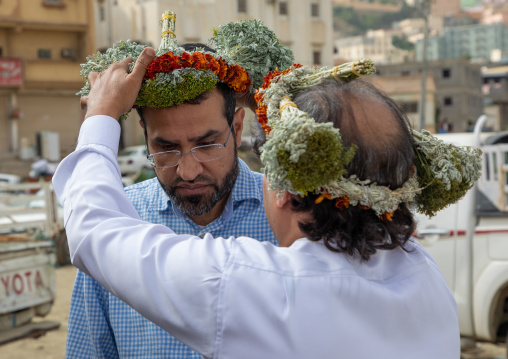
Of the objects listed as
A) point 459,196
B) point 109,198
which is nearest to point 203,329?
point 109,198

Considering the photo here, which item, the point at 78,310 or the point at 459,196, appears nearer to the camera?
the point at 459,196

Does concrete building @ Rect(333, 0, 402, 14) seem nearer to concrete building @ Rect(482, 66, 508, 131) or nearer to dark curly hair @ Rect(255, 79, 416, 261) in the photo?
concrete building @ Rect(482, 66, 508, 131)

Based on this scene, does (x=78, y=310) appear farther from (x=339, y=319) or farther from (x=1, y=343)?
(x=1, y=343)

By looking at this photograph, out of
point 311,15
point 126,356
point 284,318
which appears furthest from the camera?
point 311,15

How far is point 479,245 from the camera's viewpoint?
5543mm

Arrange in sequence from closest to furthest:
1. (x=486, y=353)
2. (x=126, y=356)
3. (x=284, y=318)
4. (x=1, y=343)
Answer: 1. (x=284, y=318)
2. (x=126, y=356)
3. (x=1, y=343)
4. (x=486, y=353)

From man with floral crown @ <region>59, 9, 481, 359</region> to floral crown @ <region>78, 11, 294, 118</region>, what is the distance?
0.42 meters

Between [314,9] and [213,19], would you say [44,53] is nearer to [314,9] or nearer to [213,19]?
[213,19]

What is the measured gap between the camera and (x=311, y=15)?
35562 millimetres

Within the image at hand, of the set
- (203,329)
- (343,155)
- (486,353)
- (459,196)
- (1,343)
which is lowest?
(486,353)

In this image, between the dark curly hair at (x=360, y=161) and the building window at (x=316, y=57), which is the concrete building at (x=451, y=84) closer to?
the building window at (x=316, y=57)

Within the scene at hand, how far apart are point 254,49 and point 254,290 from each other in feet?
3.66

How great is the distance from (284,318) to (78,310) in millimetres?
1045

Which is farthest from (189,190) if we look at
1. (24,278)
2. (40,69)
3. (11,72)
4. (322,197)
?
(40,69)
